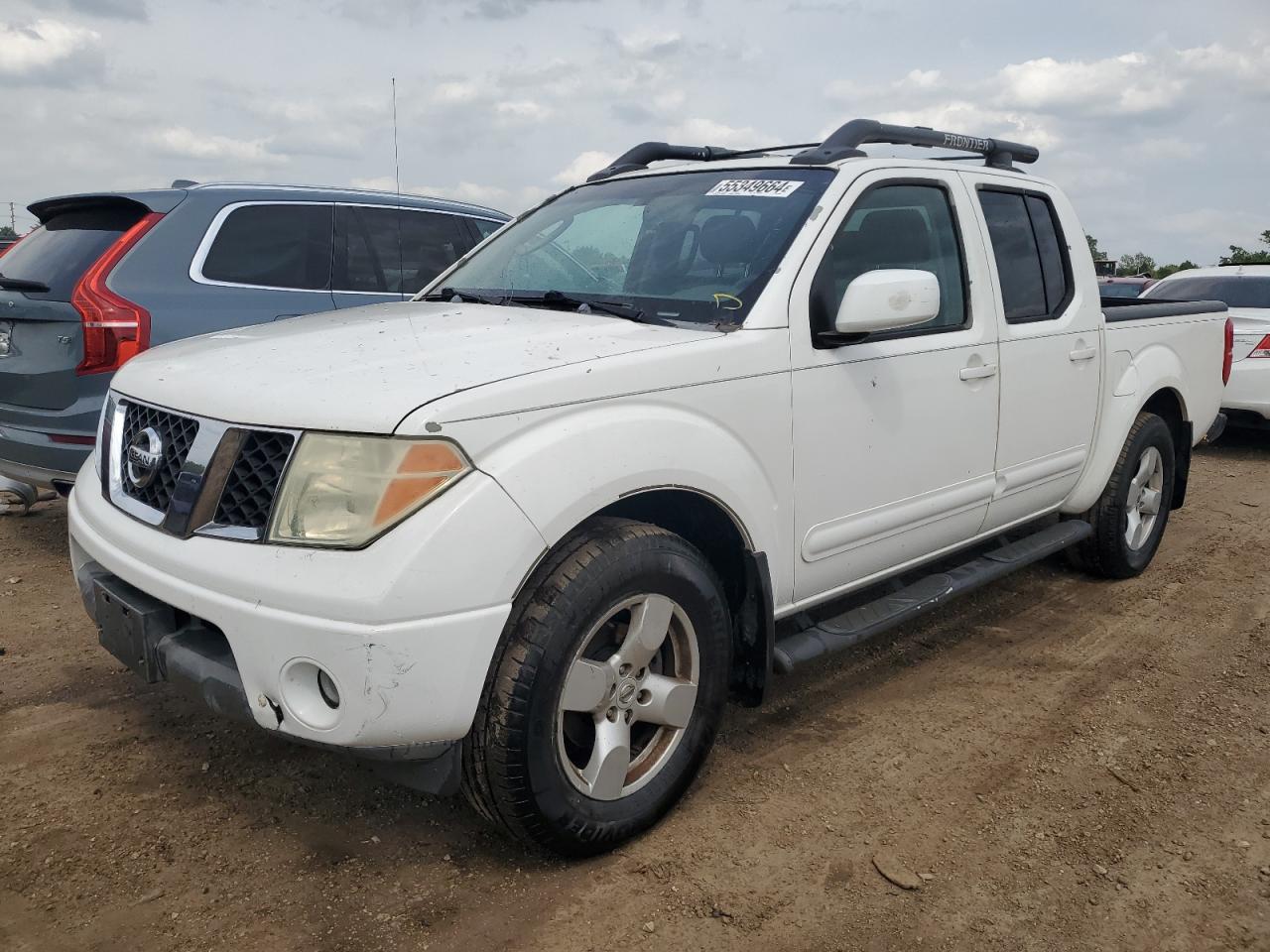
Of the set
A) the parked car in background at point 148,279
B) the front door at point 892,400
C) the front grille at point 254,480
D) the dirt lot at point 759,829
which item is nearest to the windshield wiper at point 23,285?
the parked car in background at point 148,279

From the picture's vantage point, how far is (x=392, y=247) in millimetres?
5988

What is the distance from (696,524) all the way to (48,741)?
2135mm

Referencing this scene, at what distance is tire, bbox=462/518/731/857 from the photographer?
232cm

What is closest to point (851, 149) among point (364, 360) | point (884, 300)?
point (884, 300)

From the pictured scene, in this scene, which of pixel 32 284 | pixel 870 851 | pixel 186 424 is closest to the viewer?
pixel 186 424

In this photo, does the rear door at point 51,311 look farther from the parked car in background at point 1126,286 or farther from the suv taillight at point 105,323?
the parked car in background at point 1126,286

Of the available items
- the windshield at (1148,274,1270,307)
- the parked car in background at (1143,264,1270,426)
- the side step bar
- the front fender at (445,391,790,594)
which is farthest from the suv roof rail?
the windshield at (1148,274,1270,307)

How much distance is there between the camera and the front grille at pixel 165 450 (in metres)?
2.50

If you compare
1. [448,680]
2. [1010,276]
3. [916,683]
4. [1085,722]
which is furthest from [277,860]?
[1010,276]

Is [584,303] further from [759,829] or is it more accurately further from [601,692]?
[759,829]

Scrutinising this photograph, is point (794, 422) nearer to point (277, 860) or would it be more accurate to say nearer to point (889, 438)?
point (889, 438)

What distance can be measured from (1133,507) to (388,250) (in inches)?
167

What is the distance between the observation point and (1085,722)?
352 centimetres

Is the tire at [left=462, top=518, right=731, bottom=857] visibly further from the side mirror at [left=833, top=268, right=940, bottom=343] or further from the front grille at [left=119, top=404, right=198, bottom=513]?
the front grille at [left=119, top=404, right=198, bottom=513]
